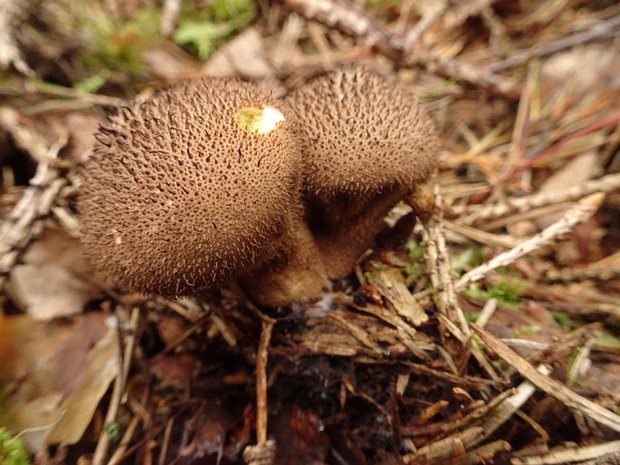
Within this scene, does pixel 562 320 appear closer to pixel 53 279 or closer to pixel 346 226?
pixel 346 226

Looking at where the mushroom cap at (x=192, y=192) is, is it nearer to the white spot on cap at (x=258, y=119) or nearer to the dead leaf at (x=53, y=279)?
the white spot on cap at (x=258, y=119)

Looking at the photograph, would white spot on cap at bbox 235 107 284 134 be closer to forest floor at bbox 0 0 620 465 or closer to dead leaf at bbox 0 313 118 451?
forest floor at bbox 0 0 620 465

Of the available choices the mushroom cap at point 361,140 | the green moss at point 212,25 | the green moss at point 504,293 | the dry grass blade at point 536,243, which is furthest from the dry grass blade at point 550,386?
the green moss at point 212,25

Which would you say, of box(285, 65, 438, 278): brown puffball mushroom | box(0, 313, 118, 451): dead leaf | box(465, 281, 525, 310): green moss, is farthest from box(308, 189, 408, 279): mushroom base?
box(0, 313, 118, 451): dead leaf

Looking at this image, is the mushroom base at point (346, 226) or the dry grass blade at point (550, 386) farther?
the mushroom base at point (346, 226)

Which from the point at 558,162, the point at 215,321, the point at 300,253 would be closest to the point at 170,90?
the point at 300,253

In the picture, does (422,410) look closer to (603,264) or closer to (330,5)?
(603,264)

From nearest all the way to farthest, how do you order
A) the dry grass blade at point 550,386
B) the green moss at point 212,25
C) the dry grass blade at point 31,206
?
the dry grass blade at point 550,386, the dry grass blade at point 31,206, the green moss at point 212,25
